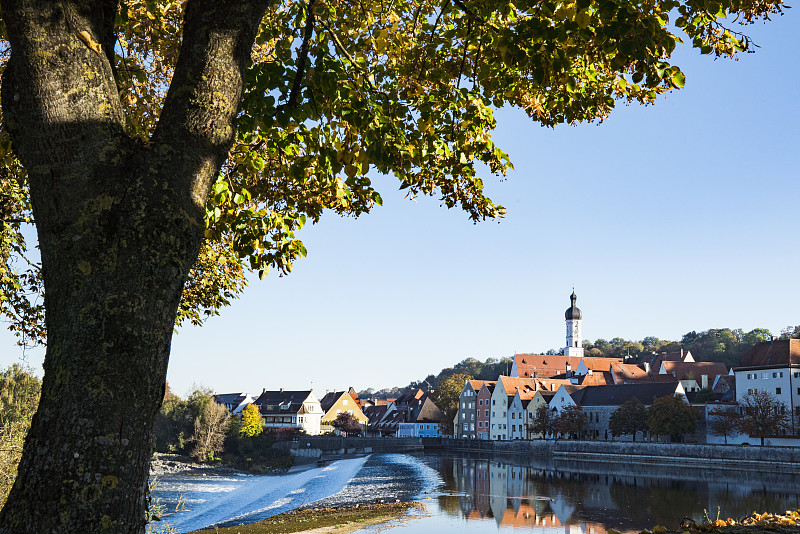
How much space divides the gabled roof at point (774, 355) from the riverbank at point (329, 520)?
4938cm

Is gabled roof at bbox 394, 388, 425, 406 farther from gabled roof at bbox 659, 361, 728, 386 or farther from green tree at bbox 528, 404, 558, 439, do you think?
gabled roof at bbox 659, 361, 728, 386

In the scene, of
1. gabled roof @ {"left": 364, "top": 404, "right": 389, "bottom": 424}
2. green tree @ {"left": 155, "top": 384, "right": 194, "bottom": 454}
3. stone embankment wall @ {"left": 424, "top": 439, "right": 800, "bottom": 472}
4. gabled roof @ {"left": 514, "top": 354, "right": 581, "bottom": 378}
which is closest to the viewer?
stone embankment wall @ {"left": 424, "top": 439, "right": 800, "bottom": 472}

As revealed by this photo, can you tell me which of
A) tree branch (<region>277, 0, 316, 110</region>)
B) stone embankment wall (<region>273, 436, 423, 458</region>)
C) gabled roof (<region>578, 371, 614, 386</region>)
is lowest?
stone embankment wall (<region>273, 436, 423, 458</region>)

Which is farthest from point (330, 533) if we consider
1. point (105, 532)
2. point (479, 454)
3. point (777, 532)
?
point (479, 454)

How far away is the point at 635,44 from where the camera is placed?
4.16 metres

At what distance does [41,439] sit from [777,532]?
6.21m

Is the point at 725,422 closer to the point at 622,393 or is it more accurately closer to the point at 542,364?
the point at 622,393

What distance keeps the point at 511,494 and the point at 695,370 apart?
69.1 m

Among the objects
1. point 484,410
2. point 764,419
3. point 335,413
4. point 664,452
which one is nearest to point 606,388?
point 484,410

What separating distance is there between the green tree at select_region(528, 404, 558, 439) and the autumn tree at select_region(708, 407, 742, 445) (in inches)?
672

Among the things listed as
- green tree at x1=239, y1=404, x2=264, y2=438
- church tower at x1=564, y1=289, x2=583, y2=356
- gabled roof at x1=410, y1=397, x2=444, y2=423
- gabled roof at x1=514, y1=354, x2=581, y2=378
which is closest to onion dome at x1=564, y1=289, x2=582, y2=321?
church tower at x1=564, y1=289, x2=583, y2=356

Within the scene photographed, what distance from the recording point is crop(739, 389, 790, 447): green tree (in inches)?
2253

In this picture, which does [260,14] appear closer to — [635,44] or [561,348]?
[635,44]

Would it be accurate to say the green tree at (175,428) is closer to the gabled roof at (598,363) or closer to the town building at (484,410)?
the town building at (484,410)
